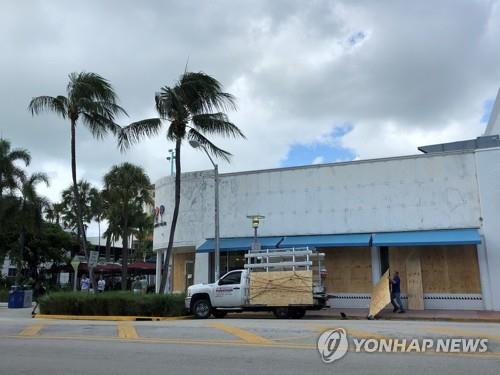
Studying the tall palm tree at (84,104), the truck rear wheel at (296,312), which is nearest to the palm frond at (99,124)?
the tall palm tree at (84,104)

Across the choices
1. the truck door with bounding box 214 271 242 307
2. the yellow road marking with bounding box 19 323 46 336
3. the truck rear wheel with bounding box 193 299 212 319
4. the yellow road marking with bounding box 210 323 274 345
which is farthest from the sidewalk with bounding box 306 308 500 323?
the yellow road marking with bounding box 19 323 46 336

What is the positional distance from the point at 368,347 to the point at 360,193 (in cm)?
1393

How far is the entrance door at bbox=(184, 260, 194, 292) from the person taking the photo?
90.0 feet

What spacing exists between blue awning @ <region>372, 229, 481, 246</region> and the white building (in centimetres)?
4

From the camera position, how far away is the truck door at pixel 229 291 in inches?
734

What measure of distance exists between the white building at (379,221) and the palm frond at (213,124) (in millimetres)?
2916

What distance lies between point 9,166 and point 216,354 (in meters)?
30.6

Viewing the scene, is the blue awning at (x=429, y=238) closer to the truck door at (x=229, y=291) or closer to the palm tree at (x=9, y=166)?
the truck door at (x=229, y=291)

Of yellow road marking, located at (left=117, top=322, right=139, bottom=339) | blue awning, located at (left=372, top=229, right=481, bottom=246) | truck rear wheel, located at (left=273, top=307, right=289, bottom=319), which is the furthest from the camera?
blue awning, located at (left=372, top=229, right=481, bottom=246)

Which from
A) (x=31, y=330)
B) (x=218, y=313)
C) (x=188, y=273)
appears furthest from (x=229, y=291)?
(x=188, y=273)

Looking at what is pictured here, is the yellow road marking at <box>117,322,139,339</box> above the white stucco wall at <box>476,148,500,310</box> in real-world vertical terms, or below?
below

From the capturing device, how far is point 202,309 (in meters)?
19.2

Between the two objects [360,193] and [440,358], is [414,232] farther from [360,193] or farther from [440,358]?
[440,358]

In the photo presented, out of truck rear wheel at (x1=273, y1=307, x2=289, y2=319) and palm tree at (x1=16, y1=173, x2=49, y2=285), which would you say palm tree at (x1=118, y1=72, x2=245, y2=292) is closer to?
truck rear wheel at (x1=273, y1=307, x2=289, y2=319)
